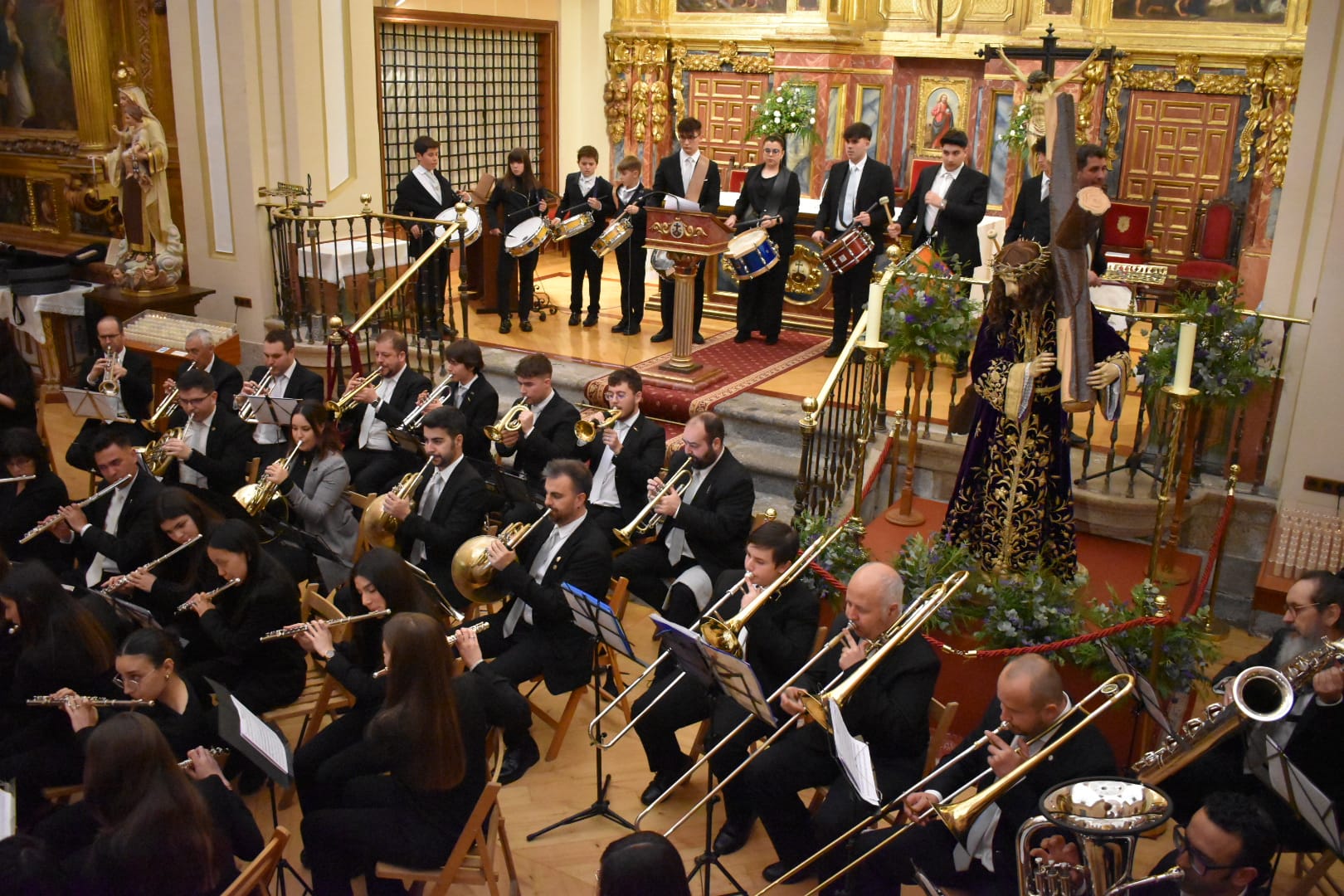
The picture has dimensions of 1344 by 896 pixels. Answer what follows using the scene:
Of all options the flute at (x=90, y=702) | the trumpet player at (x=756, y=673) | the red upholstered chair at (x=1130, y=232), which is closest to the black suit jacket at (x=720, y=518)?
the trumpet player at (x=756, y=673)

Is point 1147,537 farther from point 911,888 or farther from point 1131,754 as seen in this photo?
point 911,888

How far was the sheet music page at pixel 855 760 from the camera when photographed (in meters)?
3.82

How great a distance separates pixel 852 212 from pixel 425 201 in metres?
3.78

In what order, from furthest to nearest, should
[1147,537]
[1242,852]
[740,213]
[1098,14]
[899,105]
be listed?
[899,105]
[1098,14]
[740,213]
[1147,537]
[1242,852]

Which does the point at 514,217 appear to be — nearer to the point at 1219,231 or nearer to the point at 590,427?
the point at 590,427

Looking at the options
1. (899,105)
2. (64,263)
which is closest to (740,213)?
(899,105)

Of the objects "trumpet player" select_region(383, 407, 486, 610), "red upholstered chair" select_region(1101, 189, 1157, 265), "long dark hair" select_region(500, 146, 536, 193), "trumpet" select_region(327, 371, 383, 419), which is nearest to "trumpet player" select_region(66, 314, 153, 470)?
"trumpet" select_region(327, 371, 383, 419)

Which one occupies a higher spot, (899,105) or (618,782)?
(899,105)

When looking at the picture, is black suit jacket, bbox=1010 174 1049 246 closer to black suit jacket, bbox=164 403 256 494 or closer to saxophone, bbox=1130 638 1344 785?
saxophone, bbox=1130 638 1344 785

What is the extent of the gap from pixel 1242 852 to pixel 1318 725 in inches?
43.3

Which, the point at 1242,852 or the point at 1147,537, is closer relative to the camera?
the point at 1242,852

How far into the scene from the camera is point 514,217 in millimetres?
10328

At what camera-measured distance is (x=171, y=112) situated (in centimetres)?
1208

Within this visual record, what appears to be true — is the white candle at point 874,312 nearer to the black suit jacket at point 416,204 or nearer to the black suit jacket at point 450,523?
the black suit jacket at point 450,523
